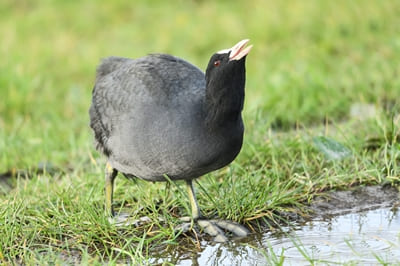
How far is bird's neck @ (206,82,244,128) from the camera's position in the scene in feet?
10.9

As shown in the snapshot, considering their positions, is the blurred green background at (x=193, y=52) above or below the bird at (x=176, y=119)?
below

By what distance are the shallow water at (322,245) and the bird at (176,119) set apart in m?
0.16

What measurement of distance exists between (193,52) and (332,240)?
470cm

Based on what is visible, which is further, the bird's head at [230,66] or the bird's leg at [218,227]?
the bird's leg at [218,227]

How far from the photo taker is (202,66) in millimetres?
7492

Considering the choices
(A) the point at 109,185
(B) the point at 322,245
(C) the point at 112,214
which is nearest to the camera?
(B) the point at 322,245

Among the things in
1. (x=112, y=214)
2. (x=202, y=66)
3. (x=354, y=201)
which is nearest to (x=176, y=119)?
(x=112, y=214)

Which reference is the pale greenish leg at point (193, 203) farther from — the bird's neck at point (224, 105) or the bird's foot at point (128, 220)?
the bird's neck at point (224, 105)

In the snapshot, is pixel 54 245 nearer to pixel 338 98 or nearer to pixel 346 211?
pixel 346 211

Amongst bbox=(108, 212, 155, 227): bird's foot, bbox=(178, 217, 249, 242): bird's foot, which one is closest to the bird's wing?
bbox=(108, 212, 155, 227): bird's foot

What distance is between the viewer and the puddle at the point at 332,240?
319 centimetres

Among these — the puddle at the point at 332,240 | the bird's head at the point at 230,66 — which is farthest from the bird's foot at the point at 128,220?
the bird's head at the point at 230,66

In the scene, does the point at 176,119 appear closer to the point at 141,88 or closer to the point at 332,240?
the point at 141,88

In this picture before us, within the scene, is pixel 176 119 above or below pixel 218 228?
above
